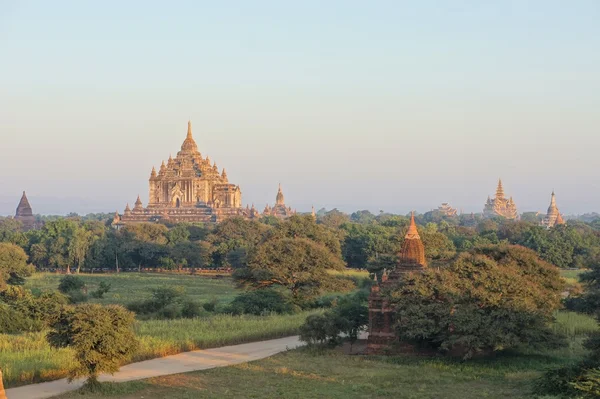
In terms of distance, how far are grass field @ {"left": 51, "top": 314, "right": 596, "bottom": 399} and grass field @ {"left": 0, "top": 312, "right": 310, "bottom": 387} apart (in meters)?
3.07

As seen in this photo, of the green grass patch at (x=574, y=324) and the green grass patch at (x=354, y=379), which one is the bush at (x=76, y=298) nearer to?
the green grass patch at (x=354, y=379)

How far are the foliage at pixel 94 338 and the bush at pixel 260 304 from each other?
17.9 m

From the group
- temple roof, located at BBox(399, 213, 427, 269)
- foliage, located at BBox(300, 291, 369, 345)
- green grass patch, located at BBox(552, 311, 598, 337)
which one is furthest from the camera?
green grass patch, located at BBox(552, 311, 598, 337)

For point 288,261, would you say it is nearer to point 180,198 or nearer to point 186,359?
point 186,359

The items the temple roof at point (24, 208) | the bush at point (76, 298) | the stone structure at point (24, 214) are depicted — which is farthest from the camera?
the temple roof at point (24, 208)

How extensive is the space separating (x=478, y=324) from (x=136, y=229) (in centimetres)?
7172

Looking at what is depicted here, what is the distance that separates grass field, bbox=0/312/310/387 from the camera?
28391 millimetres

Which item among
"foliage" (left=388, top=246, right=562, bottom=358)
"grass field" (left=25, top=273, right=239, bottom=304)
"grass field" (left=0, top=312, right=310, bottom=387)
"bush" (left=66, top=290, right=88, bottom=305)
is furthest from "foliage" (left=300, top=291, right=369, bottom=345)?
"grass field" (left=25, top=273, right=239, bottom=304)

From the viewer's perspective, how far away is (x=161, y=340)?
113 ft

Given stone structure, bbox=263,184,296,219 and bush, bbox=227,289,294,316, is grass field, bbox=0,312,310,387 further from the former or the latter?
stone structure, bbox=263,184,296,219

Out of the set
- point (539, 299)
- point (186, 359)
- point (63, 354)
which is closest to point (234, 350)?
point (186, 359)

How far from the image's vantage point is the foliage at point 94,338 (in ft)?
87.0

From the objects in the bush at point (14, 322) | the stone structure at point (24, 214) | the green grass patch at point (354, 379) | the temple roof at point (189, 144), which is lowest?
the green grass patch at point (354, 379)

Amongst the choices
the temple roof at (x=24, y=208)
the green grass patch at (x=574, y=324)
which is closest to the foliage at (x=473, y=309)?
the green grass patch at (x=574, y=324)
